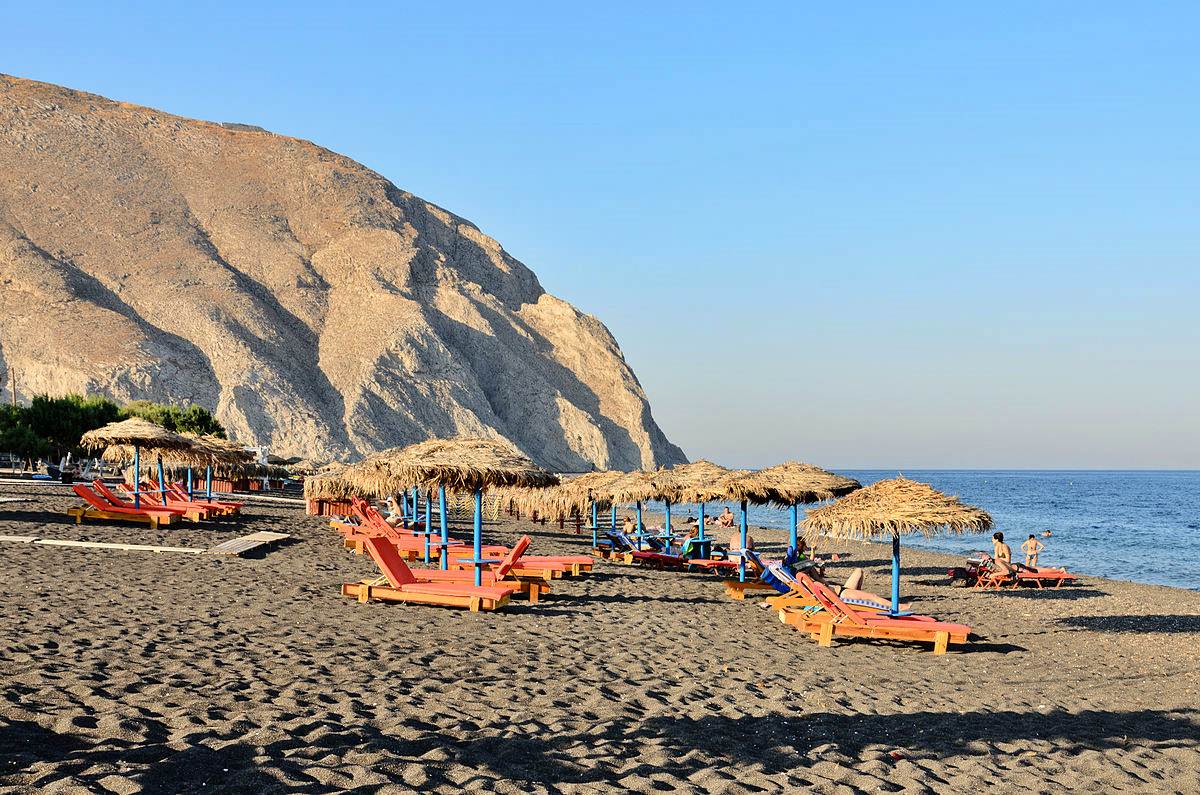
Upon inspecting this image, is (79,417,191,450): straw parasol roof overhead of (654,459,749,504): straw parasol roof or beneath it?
overhead

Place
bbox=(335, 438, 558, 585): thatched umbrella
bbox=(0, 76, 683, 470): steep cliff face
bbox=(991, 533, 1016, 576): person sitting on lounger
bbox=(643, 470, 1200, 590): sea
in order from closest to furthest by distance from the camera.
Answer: bbox=(335, 438, 558, 585): thatched umbrella
bbox=(991, 533, 1016, 576): person sitting on lounger
bbox=(643, 470, 1200, 590): sea
bbox=(0, 76, 683, 470): steep cliff face

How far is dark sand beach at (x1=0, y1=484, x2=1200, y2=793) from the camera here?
5.13m

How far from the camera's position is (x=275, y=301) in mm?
88375

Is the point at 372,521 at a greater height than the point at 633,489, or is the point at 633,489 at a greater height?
the point at 633,489

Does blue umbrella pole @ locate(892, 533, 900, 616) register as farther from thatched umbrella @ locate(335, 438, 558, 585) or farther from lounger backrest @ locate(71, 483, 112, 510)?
lounger backrest @ locate(71, 483, 112, 510)

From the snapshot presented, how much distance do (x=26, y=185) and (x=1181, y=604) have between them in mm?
97655

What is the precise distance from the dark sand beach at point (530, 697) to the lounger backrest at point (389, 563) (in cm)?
49

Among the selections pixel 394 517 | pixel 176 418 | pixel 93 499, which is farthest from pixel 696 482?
pixel 176 418

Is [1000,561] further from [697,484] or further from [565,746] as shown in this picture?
[565,746]

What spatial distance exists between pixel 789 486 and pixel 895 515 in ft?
14.8

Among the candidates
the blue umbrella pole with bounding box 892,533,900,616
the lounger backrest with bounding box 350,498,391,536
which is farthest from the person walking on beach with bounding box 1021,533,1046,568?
the lounger backrest with bounding box 350,498,391,536

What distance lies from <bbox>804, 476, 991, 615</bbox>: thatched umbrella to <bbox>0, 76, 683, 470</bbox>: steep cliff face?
66240 millimetres

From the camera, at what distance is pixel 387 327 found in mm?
87812

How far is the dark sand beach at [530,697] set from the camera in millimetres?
5129
